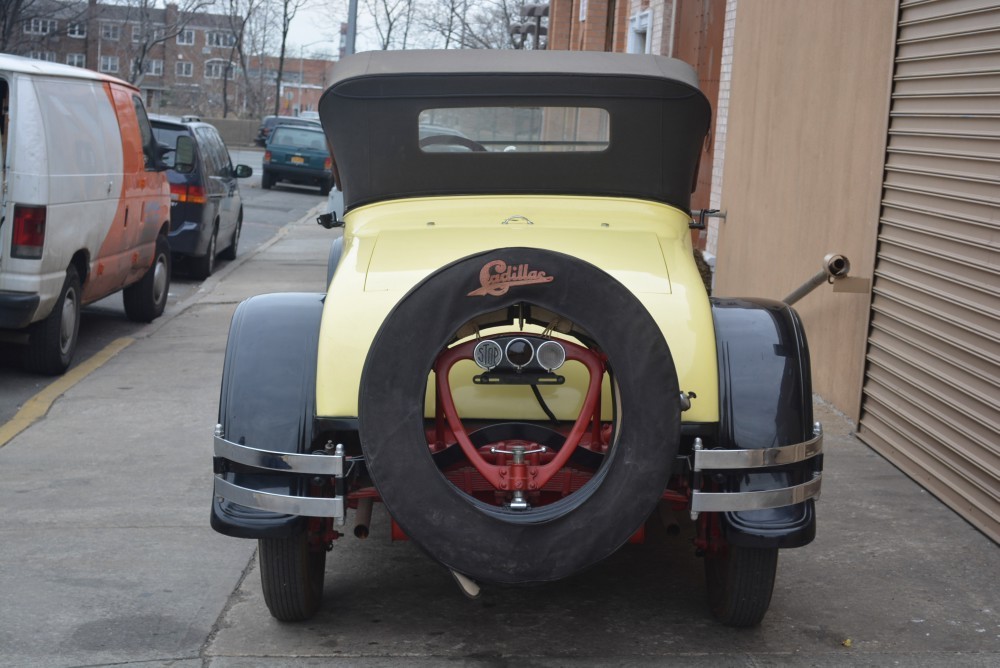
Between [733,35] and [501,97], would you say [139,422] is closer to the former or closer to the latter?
[501,97]

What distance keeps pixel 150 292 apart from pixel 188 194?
3.09 m

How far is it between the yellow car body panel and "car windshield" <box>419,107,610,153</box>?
0.98ft

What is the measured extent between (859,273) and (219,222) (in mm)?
9791

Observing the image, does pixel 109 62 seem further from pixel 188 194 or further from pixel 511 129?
pixel 511 129

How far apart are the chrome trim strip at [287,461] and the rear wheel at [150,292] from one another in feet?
24.8

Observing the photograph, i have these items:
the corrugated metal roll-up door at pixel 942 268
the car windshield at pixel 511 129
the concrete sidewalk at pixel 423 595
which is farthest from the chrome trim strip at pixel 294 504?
the corrugated metal roll-up door at pixel 942 268

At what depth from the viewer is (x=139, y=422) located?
294 inches

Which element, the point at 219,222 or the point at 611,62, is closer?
the point at 611,62

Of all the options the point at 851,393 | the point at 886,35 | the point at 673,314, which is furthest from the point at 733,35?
the point at 673,314

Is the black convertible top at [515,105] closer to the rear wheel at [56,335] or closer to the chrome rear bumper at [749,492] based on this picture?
the chrome rear bumper at [749,492]

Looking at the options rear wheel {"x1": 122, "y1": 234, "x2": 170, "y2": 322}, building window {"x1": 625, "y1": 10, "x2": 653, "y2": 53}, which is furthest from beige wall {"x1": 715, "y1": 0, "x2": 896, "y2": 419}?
building window {"x1": 625, "y1": 10, "x2": 653, "y2": 53}

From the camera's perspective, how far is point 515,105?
5031mm

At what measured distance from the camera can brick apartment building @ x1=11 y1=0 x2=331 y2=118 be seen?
48188 mm

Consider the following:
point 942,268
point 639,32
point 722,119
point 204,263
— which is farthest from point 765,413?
point 639,32
